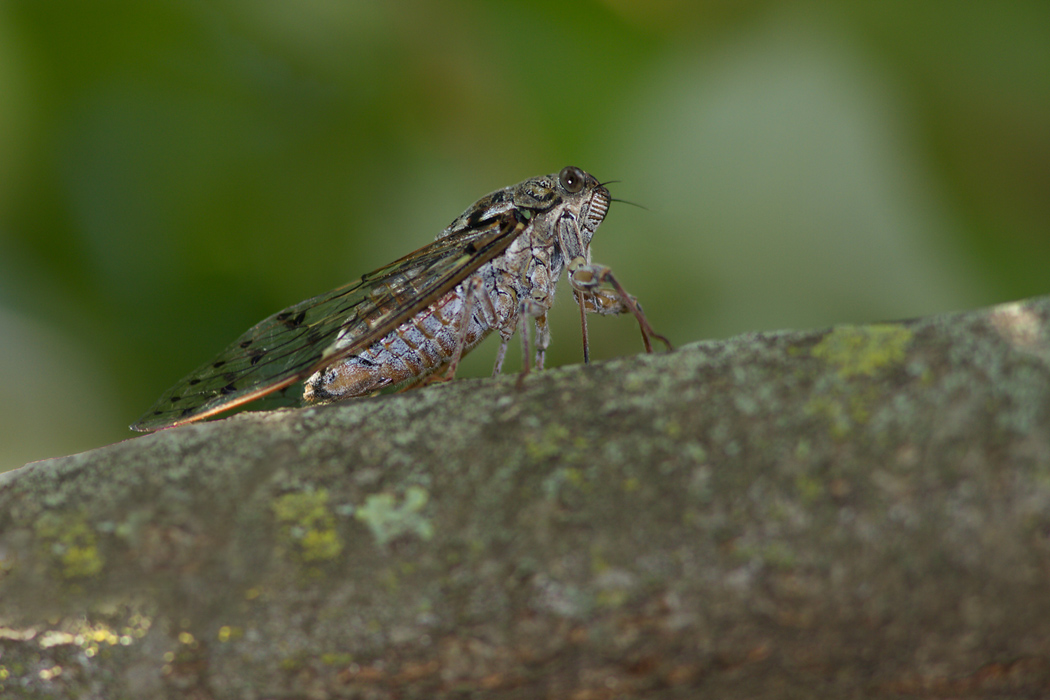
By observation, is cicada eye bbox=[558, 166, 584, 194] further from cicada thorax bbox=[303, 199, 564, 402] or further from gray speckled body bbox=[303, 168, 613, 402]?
cicada thorax bbox=[303, 199, 564, 402]

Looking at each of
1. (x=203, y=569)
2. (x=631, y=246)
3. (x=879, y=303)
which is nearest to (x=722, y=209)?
(x=631, y=246)

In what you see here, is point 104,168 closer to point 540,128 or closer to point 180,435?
point 540,128

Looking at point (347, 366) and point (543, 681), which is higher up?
point (347, 366)

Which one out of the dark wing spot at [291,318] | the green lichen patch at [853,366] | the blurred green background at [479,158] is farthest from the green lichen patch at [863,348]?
the blurred green background at [479,158]

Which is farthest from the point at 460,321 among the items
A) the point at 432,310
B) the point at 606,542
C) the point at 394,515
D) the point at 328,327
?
the point at 606,542

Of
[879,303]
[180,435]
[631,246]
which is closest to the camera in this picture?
[180,435]

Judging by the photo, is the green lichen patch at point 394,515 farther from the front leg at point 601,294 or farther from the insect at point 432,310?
the front leg at point 601,294

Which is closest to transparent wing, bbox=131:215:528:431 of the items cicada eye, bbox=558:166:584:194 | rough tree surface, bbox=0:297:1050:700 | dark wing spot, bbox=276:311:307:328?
dark wing spot, bbox=276:311:307:328

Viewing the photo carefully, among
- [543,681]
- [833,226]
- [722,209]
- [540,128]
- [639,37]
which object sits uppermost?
[639,37]
